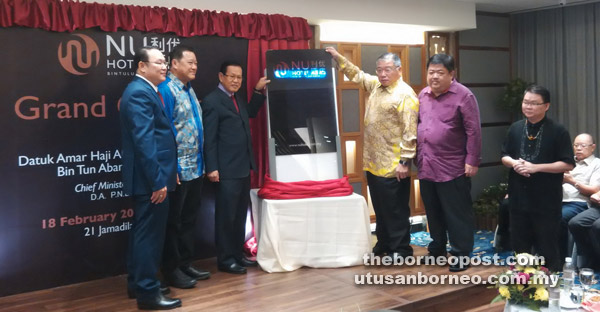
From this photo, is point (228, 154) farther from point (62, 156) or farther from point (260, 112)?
point (62, 156)

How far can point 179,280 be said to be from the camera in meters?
3.79

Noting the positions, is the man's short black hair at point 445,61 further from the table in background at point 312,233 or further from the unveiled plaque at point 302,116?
the table in background at point 312,233

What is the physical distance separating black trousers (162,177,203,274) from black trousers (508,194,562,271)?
2206 mm

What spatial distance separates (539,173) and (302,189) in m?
1.63

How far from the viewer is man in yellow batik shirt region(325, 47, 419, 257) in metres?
4.10

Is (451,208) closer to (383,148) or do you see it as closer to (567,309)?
(383,148)

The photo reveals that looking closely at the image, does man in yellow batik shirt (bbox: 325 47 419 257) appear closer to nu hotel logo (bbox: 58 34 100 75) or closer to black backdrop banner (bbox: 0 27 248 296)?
black backdrop banner (bbox: 0 27 248 296)

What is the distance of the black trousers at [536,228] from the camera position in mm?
3811

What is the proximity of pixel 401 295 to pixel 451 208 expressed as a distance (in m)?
0.76

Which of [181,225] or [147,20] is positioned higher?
[147,20]

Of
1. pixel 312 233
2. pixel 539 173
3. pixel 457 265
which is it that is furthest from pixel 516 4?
pixel 312 233

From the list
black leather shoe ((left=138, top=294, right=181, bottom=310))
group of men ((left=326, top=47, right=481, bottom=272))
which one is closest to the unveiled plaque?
group of men ((left=326, top=47, right=481, bottom=272))

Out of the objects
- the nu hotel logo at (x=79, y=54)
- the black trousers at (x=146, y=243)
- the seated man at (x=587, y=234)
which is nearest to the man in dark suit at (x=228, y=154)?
the black trousers at (x=146, y=243)

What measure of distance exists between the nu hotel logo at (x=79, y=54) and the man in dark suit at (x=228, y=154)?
0.81 metres
